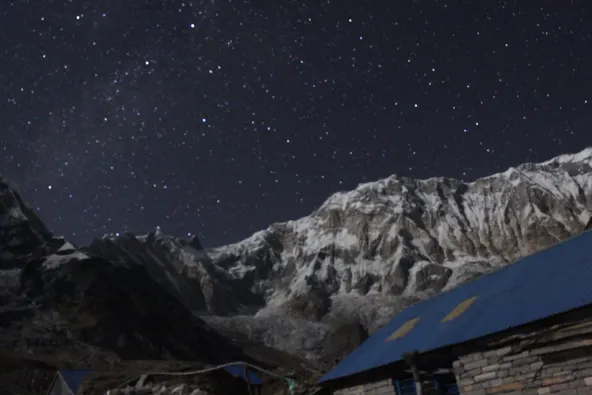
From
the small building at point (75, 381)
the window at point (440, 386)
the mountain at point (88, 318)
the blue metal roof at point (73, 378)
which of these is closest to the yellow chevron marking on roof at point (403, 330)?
the window at point (440, 386)

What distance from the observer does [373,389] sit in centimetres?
1994

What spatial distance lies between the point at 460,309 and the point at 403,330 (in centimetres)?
351

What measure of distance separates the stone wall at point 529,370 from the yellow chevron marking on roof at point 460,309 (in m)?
2.83

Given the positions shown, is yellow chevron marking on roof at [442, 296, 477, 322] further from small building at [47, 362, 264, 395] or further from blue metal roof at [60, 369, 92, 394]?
blue metal roof at [60, 369, 92, 394]

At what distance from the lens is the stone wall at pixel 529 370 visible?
1347 centimetres

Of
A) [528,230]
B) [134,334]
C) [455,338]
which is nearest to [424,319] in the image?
[455,338]

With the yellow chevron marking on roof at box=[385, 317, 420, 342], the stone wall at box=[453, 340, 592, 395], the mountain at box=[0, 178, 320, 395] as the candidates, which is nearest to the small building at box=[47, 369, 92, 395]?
the yellow chevron marking on roof at box=[385, 317, 420, 342]

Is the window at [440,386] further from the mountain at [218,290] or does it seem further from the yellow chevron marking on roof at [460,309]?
the mountain at [218,290]

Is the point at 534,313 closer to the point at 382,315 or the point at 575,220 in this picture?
the point at 382,315

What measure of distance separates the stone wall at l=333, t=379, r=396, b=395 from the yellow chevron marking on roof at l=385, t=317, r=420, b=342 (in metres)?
2.46

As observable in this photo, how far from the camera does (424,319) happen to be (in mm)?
21797

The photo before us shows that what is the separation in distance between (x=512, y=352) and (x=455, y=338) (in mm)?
2045

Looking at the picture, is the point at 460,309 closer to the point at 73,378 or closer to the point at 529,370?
the point at 529,370

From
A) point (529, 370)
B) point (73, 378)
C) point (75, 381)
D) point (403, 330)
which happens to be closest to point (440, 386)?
point (529, 370)
